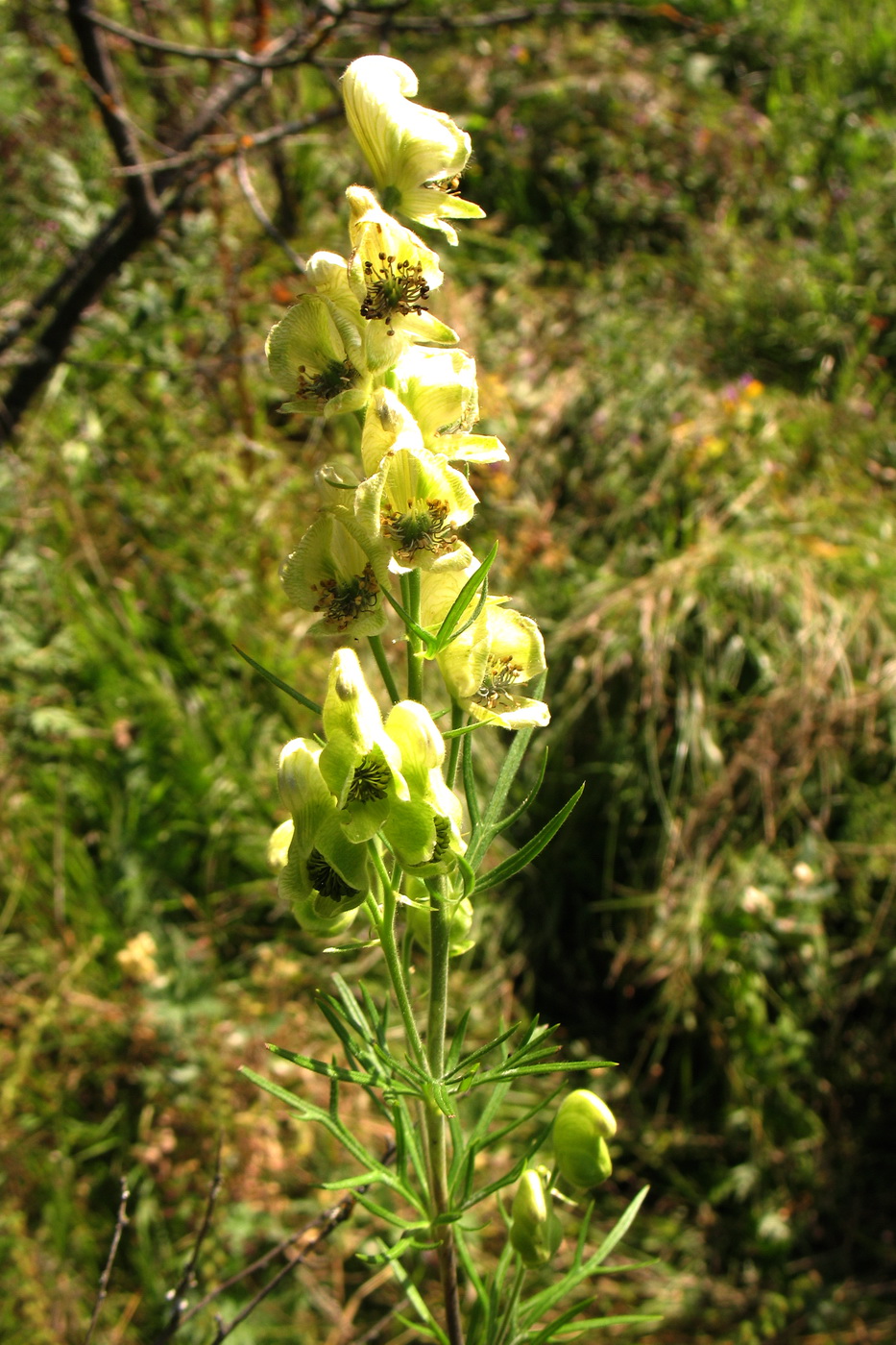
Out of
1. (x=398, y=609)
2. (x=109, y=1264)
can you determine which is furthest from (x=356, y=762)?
(x=109, y=1264)

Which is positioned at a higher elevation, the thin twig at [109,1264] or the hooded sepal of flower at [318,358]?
the hooded sepal of flower at [318,358]

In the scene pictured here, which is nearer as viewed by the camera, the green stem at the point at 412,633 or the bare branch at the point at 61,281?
the green stem at the point at 412,633

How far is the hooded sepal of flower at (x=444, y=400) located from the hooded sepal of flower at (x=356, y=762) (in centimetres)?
20

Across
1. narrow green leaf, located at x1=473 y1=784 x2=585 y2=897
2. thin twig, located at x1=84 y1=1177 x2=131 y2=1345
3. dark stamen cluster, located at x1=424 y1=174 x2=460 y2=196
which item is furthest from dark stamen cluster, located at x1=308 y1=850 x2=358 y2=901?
dark stamen cluster, located at x1=424 y1=174 x2=460 y2=196

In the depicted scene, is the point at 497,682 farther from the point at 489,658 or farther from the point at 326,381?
the point at 326,381

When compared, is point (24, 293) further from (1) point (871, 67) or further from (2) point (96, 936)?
(1) point (871, 67)

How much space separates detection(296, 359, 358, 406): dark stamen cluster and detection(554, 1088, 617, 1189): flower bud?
2.42 feet

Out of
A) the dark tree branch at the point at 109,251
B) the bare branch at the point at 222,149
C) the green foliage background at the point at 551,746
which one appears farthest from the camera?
the green foliage background at the point at 551,746

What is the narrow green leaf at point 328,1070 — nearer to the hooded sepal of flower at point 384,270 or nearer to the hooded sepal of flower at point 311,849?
the hooded sepal of flower at point 311,849

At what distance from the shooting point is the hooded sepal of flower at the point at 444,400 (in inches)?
31.6

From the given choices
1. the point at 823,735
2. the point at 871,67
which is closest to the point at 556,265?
the point at 871,67

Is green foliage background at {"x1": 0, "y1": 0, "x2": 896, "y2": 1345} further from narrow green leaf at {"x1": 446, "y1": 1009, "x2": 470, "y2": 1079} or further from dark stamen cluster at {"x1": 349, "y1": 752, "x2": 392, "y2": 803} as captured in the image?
dark stamen cluster at {"x1": 349, "y1": 752, "x2": 392, "y2": 803}

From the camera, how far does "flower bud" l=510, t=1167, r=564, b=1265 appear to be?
100 cm

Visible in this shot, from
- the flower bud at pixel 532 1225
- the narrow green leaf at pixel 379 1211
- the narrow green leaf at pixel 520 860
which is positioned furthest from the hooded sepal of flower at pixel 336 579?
the flower bud at pixel 532 1225
